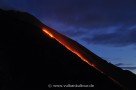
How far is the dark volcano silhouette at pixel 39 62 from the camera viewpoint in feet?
19.4

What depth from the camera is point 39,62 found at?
6148 millimetres

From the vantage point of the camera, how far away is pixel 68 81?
595 centimetres

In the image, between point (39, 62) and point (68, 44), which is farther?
point (68, 44)

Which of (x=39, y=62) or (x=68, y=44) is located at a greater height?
(x=68, y=44)

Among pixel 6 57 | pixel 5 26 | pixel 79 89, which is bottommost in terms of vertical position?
Result: pixel 79 89

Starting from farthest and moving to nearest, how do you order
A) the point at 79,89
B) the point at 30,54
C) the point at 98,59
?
the point at 98,59, the point at 30,54, the point at 79,89

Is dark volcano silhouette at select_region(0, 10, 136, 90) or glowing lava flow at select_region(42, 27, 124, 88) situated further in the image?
glowing lava flow at select_region(42, 27, 124, 88)

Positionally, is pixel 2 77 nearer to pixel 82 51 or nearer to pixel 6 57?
pixel 6 57

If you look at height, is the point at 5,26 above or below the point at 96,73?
above

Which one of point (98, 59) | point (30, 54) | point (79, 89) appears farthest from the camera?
point (98, 59)

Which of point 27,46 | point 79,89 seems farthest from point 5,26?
point 79,89

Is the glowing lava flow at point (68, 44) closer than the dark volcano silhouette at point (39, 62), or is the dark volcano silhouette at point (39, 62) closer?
the dark volcano silhouette at point (39, 62)

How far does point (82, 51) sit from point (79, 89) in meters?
1.00

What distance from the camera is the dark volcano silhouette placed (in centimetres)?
592
